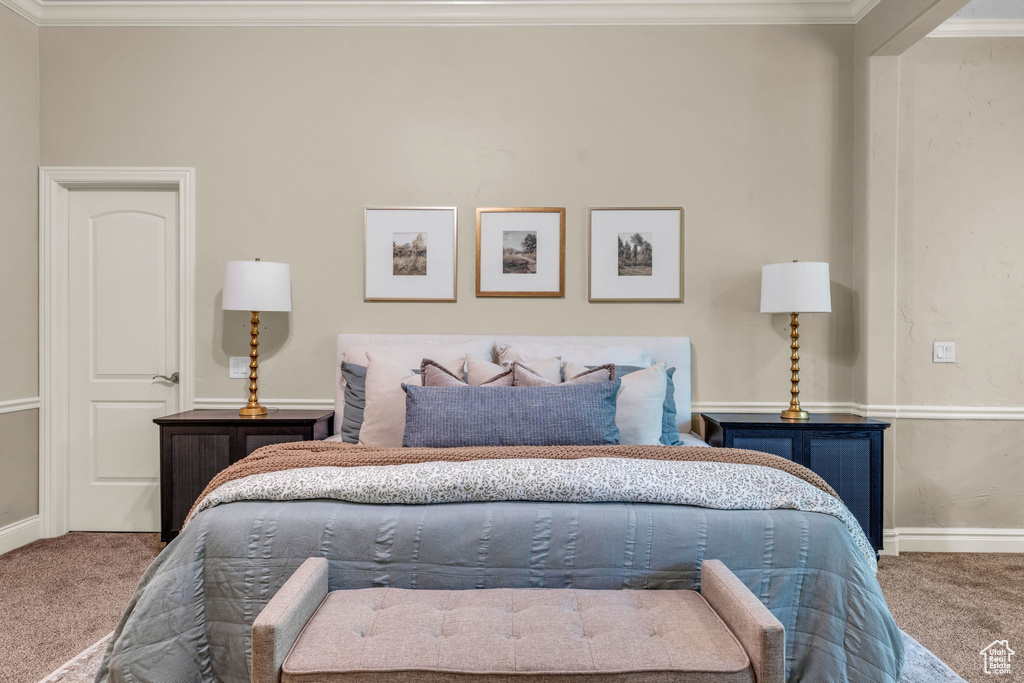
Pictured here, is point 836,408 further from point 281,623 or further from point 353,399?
point 281,623

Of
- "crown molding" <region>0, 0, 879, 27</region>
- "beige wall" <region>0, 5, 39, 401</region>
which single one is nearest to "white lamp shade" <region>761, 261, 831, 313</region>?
"crown molding" <region>0, 0, 879, 27</region>

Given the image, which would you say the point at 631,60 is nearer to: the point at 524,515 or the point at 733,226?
the point at 733,226

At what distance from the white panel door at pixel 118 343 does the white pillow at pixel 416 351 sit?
122 cm

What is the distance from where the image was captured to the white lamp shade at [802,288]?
3.11 meters

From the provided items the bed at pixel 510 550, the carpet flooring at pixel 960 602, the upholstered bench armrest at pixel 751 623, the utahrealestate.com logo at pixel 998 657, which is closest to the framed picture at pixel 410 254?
the bed at pixel 510 550

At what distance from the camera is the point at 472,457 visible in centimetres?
209

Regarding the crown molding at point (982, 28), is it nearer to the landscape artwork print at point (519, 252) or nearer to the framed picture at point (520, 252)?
the framed picture at point (520, 252)

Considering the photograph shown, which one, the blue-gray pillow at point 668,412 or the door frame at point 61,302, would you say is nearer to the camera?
the blue-gray pillow at point 668,412

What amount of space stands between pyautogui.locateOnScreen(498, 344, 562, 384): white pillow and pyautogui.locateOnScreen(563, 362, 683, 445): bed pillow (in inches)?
2.0

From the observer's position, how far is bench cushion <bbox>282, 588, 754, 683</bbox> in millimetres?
1293

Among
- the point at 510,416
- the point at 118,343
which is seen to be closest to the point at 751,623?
the point at 510,416

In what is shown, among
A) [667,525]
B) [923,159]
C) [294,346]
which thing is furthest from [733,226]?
[294,346]

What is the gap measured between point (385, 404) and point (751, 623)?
186 centimetres

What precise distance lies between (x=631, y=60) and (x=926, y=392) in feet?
8.22
